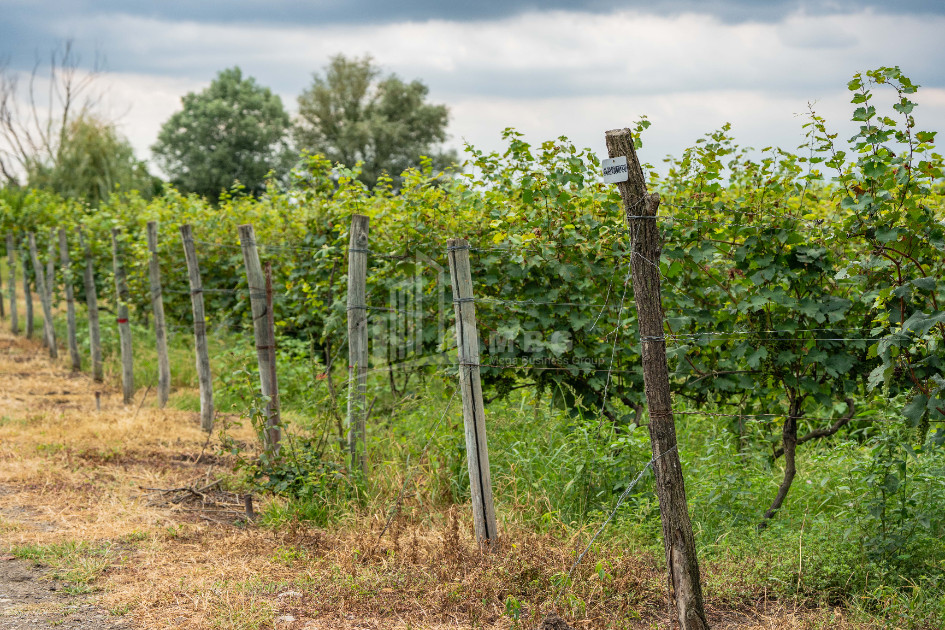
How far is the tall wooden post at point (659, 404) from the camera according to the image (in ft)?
11.7

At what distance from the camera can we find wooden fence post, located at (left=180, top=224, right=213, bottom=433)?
8.43m

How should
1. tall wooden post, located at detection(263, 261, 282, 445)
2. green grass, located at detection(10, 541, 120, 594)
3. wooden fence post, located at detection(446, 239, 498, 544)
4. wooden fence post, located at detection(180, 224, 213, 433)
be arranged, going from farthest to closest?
A: wooden fence post, located at detection(180, 224, 213, 433) < tall wooden post, located at detection(263, 261, 282, 445) < wooden fence post, located at detection(446, 239, 498, 544) < green grass, located at detection(10, 541, 120, 594)

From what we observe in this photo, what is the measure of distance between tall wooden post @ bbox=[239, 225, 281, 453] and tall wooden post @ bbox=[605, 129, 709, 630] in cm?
338

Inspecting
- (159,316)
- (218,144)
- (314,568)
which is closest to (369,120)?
(218,144)

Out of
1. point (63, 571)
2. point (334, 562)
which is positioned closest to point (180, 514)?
point (63, 571)

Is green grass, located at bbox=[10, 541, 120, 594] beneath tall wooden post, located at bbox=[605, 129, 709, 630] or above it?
beneath

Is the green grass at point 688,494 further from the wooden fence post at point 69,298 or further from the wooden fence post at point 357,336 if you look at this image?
the wooden fence post at point 69,298

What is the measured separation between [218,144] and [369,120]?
25.4 feet

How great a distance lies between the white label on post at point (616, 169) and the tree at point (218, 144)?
123 ft

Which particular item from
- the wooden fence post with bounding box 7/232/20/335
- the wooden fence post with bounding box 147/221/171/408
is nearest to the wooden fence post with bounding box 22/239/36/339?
the wooden fence post with bounding box 7/232/20/335

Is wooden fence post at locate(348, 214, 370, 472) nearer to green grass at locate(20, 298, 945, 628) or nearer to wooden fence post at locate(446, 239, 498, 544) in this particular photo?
green grass at locate(20, 298, 945, 628)

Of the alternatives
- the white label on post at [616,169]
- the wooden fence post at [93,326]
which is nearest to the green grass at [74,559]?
the white label on post at [616,169]

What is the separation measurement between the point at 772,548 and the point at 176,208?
9.81 m

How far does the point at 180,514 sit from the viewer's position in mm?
5965
